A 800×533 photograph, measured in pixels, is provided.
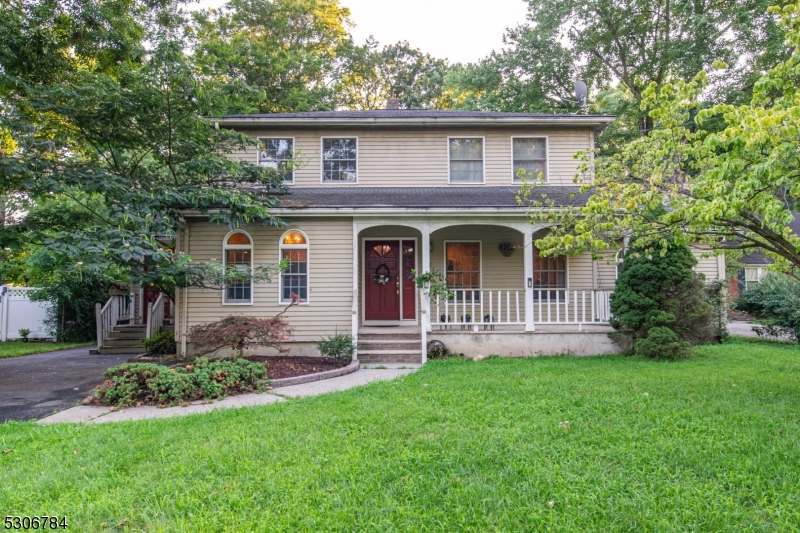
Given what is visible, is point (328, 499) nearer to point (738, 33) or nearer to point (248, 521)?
point (248, 521)

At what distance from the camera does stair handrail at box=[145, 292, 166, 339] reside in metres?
11.3

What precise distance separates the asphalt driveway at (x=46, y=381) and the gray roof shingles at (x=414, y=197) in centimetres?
493

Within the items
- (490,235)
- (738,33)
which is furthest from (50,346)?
(738,33)

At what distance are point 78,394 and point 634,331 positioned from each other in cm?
1005

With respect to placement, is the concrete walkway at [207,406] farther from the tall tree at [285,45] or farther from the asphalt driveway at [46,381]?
the tall tree at [285,45]

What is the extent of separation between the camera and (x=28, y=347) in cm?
1184

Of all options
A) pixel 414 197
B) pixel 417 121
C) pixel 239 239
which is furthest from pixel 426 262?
pixel 239 239

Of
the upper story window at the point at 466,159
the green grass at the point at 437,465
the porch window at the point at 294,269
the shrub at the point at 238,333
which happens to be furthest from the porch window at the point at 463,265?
the green grass at the point at 437,465

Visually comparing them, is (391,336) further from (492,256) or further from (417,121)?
(417,121)

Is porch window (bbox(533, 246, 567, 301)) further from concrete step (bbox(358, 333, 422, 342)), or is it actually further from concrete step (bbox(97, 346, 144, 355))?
concrete step (bbox(97, 346, 144, 355))

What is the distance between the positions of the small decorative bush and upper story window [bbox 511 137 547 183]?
6.16 meters

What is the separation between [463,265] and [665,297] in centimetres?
438

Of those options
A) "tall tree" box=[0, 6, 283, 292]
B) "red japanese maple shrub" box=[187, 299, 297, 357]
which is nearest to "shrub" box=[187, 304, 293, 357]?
"red japanese maple shrub" box=[187, 299, 297, 357]

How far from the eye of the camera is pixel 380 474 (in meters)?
3.26
